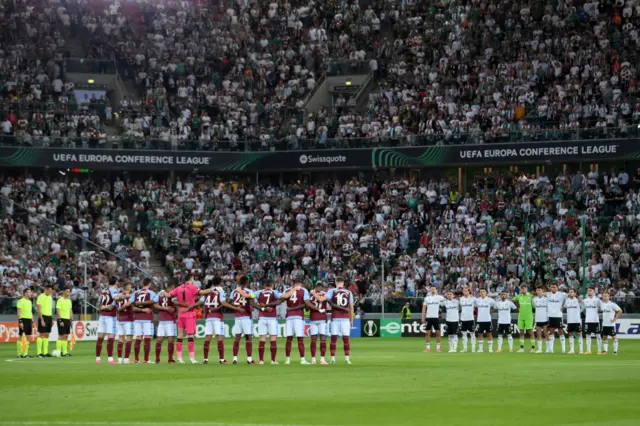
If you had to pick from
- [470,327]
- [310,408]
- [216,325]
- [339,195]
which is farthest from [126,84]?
[310,408]

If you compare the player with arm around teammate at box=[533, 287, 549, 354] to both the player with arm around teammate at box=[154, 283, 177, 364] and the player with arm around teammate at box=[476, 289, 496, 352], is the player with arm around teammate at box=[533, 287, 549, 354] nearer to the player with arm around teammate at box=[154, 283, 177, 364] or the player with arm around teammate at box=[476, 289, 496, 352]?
the player with arm around teammate at box=[476, 289, 496, 352]

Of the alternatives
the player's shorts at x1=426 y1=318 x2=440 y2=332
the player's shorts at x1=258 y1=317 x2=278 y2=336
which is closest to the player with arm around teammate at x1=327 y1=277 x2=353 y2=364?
the player's shorts at x1=258 y1=317 x2=278 y2=336

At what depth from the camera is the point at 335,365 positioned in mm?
31031

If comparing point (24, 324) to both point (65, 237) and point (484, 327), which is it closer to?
point (484, 327)

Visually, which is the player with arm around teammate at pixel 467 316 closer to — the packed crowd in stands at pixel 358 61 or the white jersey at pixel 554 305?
→ the white jersey at pixel 554 305

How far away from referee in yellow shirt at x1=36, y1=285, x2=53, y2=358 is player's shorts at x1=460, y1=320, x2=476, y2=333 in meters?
13.7

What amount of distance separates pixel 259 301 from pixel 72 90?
36207mm

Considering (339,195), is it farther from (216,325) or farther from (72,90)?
(216,325)

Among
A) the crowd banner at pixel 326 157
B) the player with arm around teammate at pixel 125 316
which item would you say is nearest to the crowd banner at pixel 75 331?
the crowd banner at pixel 326 157

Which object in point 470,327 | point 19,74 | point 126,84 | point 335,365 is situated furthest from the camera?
point 126,84

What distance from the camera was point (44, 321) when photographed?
36.6 metres

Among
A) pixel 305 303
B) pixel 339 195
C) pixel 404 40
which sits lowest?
pixel 305 303

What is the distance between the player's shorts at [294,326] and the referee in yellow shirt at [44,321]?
349 inches

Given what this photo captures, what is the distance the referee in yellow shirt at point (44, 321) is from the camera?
1441 inches
